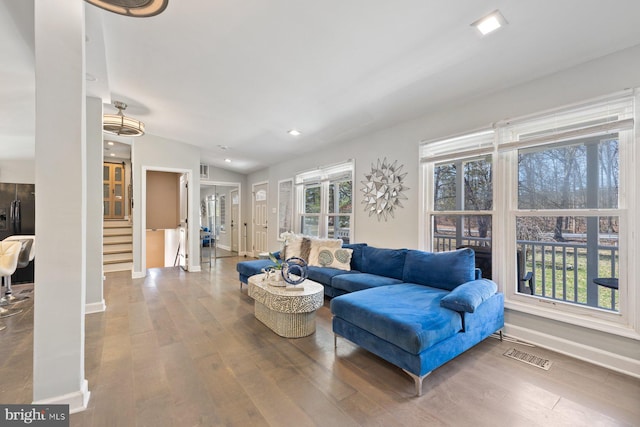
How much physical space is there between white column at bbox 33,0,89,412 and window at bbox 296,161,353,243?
359 centimetres

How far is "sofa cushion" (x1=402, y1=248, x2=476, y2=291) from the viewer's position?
8.98 ft

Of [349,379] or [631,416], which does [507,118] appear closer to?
[631,416]

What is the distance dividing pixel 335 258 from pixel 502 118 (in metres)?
2.63

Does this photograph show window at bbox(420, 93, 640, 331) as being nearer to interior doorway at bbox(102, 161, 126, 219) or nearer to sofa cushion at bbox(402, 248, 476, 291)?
sofa cushion at bbox(402, 248, 476, 291)

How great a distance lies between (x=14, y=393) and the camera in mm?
1846

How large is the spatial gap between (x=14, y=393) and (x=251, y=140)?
4.35m

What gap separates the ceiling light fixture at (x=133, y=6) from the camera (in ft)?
4.98

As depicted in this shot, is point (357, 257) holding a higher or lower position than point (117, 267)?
higher

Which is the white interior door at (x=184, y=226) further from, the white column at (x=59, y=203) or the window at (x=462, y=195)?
the window at (x=462, y=195)

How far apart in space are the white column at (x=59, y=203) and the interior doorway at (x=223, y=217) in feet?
20.4

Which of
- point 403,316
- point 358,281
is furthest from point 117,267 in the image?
point 403,316

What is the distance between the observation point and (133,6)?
1.56 m

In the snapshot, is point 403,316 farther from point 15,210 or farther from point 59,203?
point 15,210

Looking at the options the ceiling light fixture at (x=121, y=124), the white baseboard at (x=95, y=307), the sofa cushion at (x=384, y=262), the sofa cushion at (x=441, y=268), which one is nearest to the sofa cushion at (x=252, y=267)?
the sofa cushion at (x=384, y=262)
